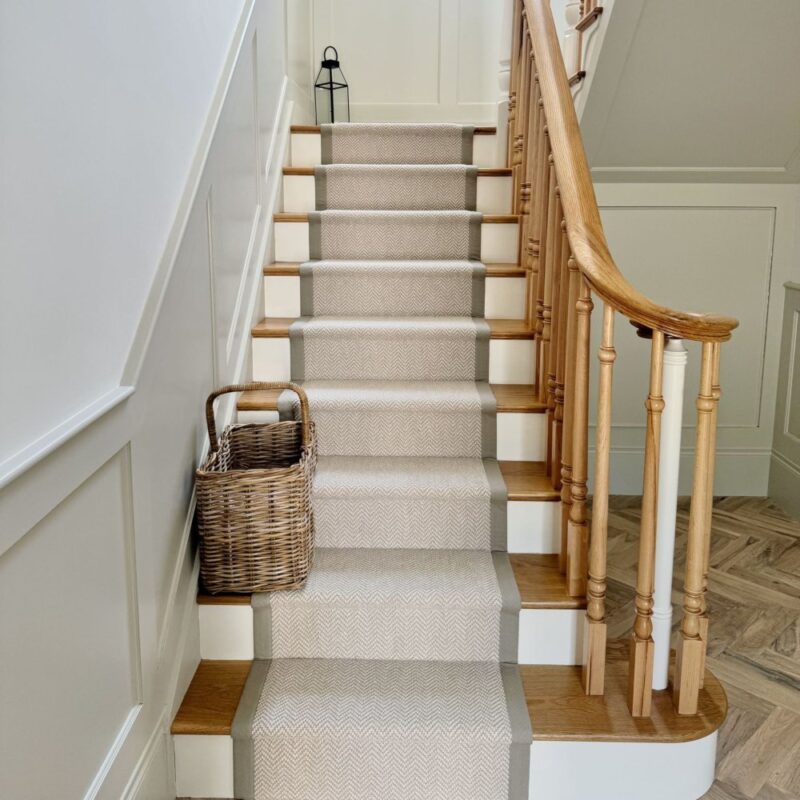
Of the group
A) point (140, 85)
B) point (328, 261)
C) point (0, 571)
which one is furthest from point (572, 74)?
point (0, 571)

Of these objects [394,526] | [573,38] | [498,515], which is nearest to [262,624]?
[394,526]

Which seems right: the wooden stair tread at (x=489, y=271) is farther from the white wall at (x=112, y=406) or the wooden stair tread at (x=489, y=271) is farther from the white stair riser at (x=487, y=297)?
the white wall at (x=112, y=406)

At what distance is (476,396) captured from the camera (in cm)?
244

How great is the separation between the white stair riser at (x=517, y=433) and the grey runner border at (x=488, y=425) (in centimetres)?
2

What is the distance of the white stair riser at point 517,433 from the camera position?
2.41m

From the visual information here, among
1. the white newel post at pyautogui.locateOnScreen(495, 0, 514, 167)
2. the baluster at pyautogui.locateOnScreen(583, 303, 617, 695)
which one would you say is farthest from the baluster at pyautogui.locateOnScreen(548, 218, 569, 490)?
the white newel post at pyautogui.locateOnScreen(495, 0, 514, 167)

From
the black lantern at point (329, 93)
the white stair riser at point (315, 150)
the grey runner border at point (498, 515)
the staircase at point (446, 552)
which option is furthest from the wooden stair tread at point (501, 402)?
the black lantern at point (329, 93)

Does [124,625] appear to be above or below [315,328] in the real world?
below

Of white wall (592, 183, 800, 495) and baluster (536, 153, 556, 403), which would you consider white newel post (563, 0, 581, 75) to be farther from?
baluster (536, 153, 556, 403)

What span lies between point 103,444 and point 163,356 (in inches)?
15.1

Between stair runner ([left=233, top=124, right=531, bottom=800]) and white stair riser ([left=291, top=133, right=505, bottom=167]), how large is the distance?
0.16ft

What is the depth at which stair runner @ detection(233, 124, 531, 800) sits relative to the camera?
174 cm

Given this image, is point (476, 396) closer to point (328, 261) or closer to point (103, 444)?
point (328, 261)

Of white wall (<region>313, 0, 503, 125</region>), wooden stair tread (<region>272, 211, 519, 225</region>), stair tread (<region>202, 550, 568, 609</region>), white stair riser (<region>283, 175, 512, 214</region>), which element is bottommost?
stair tread (<region>202, 550, 568, 609</region>)
